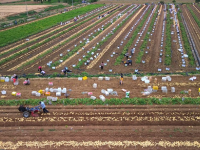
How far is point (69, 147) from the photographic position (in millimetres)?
11656

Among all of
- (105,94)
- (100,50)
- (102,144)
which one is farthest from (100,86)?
(100,50)

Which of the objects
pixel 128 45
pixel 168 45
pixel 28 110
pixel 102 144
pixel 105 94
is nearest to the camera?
pixel 102 144

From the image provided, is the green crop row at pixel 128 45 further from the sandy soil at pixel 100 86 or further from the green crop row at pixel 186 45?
the green crop row at pixel 186 45

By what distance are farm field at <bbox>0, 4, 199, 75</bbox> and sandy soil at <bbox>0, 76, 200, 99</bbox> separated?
10.2 ft

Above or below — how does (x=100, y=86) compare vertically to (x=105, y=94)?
above

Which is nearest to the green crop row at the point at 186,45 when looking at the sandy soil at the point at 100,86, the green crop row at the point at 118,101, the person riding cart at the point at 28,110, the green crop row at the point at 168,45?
the green crop row at the point at 168,45

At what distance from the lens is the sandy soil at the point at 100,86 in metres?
17.2

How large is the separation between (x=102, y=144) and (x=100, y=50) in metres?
18.8

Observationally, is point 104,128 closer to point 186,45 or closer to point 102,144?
point 102,144

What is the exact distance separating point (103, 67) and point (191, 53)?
456 inches

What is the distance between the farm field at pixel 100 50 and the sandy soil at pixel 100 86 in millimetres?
3107

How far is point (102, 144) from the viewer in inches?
466

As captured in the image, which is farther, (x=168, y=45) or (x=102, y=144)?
(x=168, y=45)

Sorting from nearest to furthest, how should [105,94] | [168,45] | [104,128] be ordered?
[104,128]
[105,94]
[168,45]
